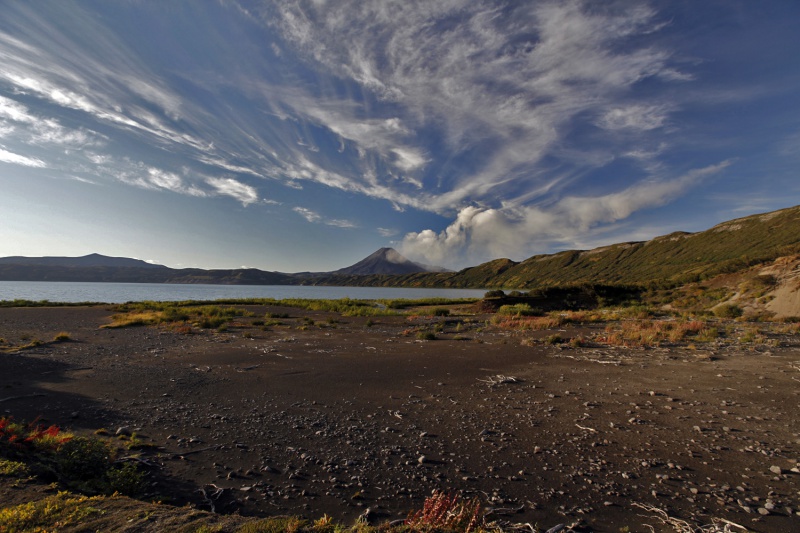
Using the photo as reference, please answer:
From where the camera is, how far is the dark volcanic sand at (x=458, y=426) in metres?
5.37

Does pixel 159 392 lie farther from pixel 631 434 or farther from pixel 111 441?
pixel 631 434

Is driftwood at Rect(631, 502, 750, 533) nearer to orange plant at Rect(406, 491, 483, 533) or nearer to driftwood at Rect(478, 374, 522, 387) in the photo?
orange plant at Rect(406, 491, 483, 533)

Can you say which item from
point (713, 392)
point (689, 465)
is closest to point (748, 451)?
point (689, 465)

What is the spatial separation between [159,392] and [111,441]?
4151 mm

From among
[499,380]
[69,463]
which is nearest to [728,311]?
[499,380]

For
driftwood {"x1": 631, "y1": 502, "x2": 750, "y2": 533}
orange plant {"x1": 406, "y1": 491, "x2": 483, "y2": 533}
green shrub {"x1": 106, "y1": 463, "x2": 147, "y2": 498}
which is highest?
orange plant {"x1": 406, "y1": 491, "x2": 483, "y2": 533}

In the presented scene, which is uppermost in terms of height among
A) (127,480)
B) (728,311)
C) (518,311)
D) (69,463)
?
(728,311)

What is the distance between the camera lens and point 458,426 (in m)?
8.25

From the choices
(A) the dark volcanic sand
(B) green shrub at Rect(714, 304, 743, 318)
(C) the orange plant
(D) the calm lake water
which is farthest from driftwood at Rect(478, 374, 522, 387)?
(D) the calm lake water

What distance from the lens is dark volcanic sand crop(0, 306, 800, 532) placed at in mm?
5367

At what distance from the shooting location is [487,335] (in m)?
24.2

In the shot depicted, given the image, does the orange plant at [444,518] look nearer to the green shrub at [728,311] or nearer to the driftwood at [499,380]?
the driftwood at [499,380]

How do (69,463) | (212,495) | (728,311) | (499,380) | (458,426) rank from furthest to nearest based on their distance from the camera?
(728,311), (499,380), (458,426), (69,463), (212,495)

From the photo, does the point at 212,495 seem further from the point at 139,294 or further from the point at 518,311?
the point at 139,294
